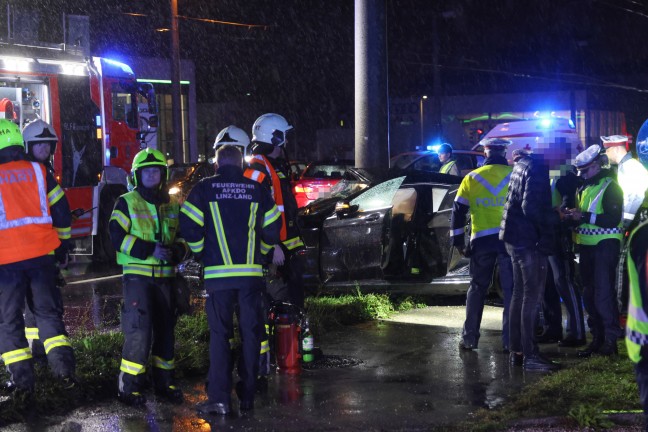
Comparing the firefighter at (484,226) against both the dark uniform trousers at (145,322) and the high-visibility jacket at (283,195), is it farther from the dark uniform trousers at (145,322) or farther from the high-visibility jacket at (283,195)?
the dark uniform trousers at (145,322)

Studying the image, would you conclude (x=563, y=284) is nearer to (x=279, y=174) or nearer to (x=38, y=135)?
(x=279, y=174)

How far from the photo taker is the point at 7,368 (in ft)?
20.4

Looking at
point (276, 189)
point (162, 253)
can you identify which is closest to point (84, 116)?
point (276, 189)

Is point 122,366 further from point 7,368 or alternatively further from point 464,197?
point 464,197

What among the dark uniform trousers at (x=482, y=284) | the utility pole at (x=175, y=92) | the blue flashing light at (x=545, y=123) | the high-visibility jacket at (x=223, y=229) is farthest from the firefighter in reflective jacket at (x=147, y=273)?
the utility pole at (x=175, y=92)

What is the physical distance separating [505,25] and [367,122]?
46540mm

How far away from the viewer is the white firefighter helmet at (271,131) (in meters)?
7.13

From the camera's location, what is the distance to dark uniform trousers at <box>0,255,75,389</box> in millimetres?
6168

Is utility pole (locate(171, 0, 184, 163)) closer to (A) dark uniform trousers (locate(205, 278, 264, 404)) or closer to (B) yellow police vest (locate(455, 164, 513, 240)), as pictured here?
(B) yellow police vest (locate(455, 164, 513, 240))

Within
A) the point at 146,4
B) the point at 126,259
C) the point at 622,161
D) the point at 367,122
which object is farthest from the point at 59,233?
the point at 146,4

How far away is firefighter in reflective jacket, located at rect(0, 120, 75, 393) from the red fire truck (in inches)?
285

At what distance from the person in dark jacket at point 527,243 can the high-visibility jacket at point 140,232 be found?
2.68 m

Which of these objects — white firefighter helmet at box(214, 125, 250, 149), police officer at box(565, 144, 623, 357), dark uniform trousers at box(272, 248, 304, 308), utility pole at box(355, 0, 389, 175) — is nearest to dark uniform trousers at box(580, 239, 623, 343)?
police officer at box(565, 144, 623, 357)

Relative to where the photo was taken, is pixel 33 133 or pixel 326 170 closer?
pixel 33 133
